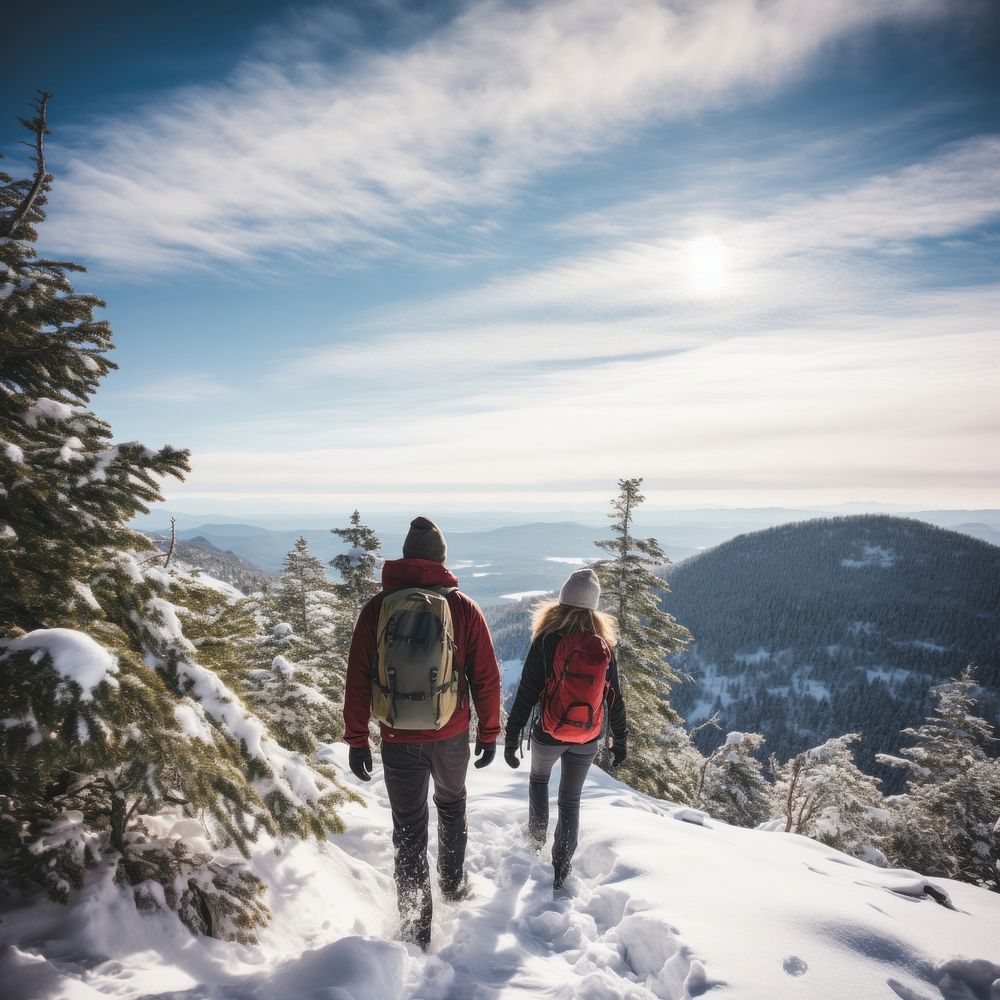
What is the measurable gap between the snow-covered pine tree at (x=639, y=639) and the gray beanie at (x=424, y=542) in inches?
463

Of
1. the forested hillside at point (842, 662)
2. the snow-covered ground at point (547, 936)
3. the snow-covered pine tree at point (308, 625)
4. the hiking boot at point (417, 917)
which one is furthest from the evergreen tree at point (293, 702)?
the forested hillside at point (842, 662)

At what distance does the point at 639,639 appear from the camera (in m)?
16.1

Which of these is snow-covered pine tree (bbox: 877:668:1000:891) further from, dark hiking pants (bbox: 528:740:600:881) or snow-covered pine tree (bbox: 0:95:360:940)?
snow-covered pine tree (bbox: 0:95:360:940)

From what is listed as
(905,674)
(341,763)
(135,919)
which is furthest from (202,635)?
(905,674)

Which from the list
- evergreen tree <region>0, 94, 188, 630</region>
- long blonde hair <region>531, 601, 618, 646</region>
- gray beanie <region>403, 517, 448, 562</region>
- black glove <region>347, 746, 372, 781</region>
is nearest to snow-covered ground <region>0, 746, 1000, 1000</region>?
black glove <region>347, 746, 372, 781</region>

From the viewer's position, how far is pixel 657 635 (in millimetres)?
16375

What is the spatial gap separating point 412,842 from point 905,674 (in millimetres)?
213612

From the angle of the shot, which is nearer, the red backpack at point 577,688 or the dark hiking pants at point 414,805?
the dark hiking pants at point 414,805

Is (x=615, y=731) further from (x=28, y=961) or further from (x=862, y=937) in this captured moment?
(x=28, y=961)

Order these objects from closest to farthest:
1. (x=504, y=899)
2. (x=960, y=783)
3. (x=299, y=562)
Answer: (x=504, y=899), (x=299, y=562), (x=960, y=783)

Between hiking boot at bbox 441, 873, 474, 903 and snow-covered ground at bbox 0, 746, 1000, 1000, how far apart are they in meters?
0.08

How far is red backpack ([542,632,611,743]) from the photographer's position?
4.50 meters

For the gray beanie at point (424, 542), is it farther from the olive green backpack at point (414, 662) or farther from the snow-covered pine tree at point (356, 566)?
the snow-covered pine tree at point (356, 566)

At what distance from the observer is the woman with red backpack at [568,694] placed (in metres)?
4.52
